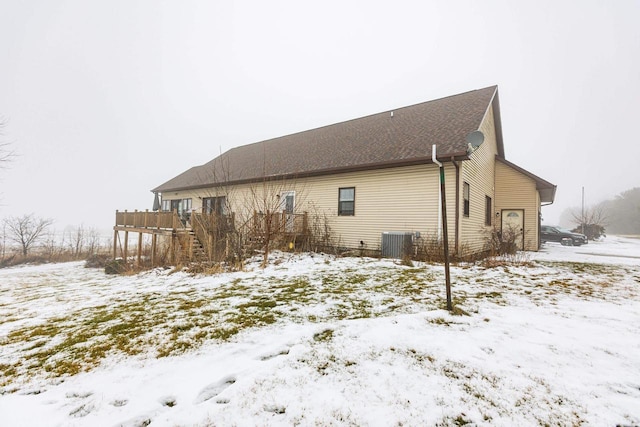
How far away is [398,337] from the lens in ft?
9.33

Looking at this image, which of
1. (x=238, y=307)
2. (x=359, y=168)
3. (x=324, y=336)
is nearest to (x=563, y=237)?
(x=359, y=168)

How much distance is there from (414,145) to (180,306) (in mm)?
9699

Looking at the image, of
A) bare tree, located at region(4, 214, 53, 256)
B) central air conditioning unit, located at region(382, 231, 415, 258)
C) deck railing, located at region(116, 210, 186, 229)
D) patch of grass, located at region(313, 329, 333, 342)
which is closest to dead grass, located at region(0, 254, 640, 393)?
patch of grass, located at region(313, 329, 333, 342)

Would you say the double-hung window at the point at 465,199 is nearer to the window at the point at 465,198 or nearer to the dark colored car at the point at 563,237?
the window at the point at 465,198

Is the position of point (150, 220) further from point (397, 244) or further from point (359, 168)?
point (397, 244)

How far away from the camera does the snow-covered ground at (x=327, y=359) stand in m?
1.80

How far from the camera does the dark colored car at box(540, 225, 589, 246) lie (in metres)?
18.4

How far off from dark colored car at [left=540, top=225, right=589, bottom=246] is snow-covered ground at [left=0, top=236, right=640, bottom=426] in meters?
18.2

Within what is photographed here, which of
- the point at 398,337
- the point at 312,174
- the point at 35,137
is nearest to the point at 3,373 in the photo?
the point at 398,337

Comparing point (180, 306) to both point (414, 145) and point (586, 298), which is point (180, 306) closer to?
point (586, 298)

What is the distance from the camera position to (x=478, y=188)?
1119 cm

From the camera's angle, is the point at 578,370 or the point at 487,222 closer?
the point at 578,370

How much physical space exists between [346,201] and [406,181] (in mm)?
2794

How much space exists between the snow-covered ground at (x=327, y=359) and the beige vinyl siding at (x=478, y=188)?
5161 mm
